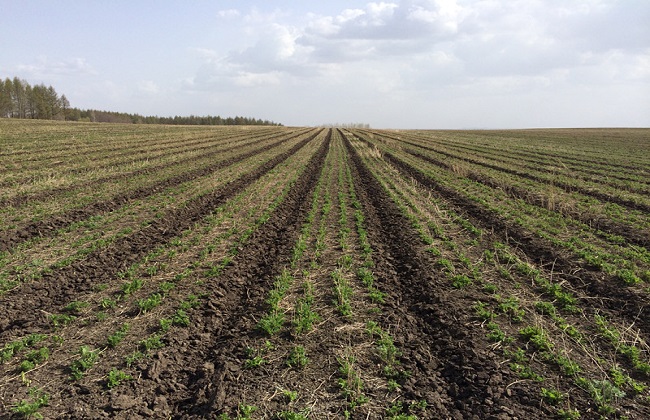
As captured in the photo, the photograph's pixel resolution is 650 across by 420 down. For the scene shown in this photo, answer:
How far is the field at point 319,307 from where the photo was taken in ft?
14.2

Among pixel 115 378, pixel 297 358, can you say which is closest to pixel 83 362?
pixel 115 378

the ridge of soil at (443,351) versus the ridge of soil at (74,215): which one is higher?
the ridge of soil at (74,215)

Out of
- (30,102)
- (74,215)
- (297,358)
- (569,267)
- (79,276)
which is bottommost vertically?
(297,358)

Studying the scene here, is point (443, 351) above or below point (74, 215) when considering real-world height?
below

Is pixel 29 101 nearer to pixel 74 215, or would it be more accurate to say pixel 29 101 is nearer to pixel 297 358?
pixel 74 215

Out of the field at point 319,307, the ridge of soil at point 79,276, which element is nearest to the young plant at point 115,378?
the field at point 319,307

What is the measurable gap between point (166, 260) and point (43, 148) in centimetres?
2463

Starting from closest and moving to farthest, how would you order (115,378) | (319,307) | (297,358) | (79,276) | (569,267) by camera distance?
(115,378) < (297,358) < (319,307) < (79,276) < (569,267)

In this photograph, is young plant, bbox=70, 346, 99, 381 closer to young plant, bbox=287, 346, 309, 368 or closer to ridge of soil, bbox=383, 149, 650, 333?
young plant, bbox=287, 346, 309, 368

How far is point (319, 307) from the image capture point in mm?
6480

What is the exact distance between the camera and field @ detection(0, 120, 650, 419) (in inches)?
171

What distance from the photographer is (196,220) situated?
11438 mm

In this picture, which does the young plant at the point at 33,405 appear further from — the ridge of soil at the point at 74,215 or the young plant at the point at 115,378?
the ridge of soil at the point at 74,215

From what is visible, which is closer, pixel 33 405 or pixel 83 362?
pixel 33 405
